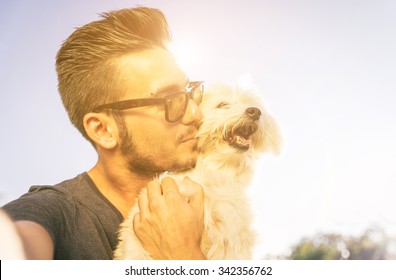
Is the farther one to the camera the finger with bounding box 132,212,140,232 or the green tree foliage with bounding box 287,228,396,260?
the green tree foliage with bounding box 287,228,396,260

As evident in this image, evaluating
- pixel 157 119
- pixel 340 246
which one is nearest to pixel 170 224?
pixel 157 119

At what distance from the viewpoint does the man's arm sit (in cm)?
190

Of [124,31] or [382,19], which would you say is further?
[382,19]

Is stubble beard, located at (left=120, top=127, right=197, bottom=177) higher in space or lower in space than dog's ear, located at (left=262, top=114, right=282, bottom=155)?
lower

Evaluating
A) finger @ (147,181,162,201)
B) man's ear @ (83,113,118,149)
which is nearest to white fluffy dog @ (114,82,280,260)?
finger @ (147,181,162,201)

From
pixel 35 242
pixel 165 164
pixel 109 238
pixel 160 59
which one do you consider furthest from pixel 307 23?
pixel 35 242

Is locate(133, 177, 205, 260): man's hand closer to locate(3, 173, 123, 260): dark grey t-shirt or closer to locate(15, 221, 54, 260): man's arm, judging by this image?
locate(3, 173, 123, 260): dark grey t-shirt

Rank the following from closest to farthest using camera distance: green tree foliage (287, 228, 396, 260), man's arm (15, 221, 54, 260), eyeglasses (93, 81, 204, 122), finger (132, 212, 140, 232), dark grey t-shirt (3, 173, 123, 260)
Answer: man's arm (15, 221, 54, 260)
dark grey t-shirt (3, 173, 123, 260)
finger (132, 212, 140, 232)
eyeglasses (93, 81, 204, 122)
green tree foliage (287, 228, 396, 260)

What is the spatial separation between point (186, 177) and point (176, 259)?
382mm

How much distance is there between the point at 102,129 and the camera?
2.46 m

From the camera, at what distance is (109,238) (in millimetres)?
2275

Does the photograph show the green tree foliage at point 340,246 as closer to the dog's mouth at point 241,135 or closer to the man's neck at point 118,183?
the dog's mouth at point 241,135

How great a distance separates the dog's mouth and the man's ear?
0.56 m
